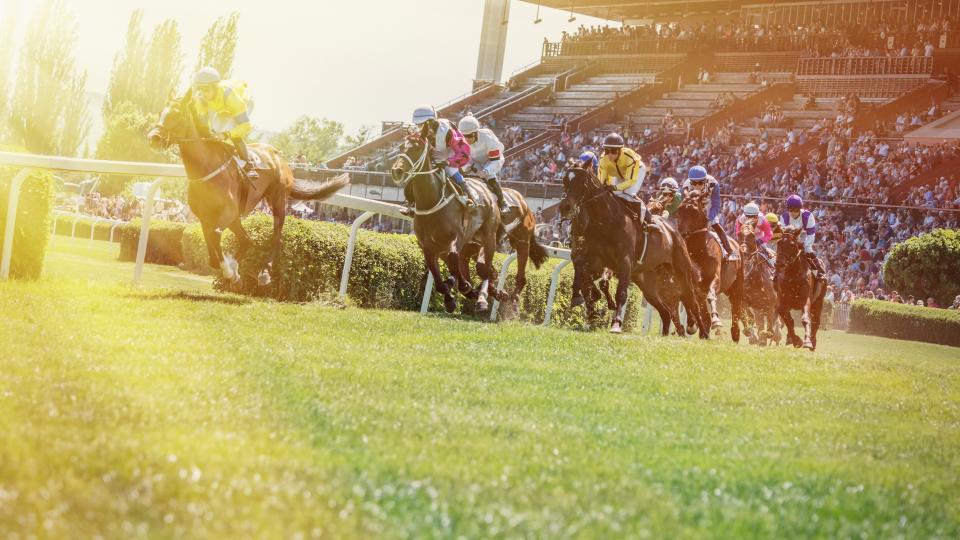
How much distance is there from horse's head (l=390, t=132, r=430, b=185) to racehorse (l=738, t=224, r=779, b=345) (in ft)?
24.1

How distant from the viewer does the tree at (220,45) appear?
59469 millimetres

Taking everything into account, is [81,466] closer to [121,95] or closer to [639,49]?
[639,49]

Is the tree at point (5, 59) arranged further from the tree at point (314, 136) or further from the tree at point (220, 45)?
the tree at point (314, 136)

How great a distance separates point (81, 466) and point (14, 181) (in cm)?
694

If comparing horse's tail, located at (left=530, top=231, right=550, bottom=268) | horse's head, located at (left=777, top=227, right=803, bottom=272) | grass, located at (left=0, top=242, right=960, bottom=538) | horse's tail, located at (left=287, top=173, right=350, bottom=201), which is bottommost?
grass, located at (left=0, top=242, right=960, bottom=538)

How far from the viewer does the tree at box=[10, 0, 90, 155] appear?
192ft

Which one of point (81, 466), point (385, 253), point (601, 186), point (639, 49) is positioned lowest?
point (81, 466)

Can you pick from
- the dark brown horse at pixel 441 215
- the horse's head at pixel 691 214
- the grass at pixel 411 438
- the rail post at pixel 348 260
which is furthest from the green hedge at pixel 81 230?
the grass at pixel 411 438

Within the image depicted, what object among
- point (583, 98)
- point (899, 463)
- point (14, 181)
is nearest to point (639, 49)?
point (583, 98)

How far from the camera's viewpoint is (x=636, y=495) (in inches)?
177

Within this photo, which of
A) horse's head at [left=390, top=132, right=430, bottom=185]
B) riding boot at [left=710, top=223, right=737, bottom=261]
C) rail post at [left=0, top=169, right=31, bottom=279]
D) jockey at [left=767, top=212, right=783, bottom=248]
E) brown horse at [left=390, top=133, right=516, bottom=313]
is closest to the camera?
rail post at [left=0, top=169, right=31, bottom=279]

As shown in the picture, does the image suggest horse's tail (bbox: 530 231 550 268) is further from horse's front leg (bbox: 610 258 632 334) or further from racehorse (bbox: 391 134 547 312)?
horse's front leg (bbox: 610 258 632 334)

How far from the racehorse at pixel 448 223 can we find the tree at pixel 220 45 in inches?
1930

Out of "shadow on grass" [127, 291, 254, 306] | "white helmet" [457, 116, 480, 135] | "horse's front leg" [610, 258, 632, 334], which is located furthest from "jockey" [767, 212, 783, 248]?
"shadow on grass" [127, 291, 254, 306]
